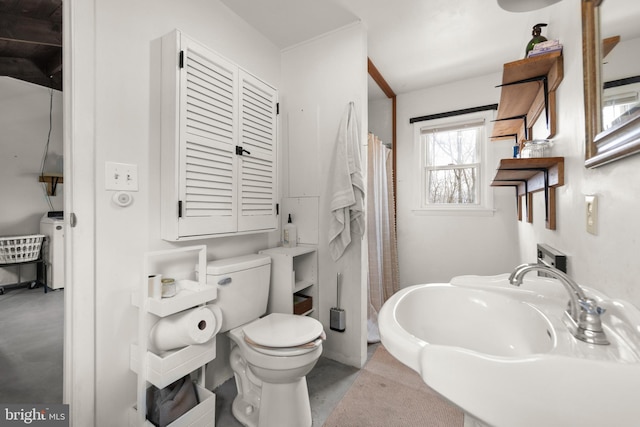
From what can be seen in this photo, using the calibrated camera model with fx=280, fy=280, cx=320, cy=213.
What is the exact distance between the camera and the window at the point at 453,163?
2.82 metres

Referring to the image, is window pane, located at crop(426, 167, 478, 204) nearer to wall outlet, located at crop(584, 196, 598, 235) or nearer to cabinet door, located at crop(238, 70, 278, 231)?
cabinet door, located at crop(238, 70, 278, 231)

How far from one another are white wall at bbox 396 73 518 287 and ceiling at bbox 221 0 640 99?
Answer: 1.07 ft

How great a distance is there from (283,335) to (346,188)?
40.3 inches

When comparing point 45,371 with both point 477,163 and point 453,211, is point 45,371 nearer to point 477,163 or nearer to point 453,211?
point 453,211

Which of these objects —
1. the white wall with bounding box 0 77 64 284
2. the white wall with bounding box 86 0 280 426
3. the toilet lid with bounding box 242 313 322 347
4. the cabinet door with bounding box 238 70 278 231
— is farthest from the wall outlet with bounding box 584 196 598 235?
the white wall with bounding box 0 77 64 284

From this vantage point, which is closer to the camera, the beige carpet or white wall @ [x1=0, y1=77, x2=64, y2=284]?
the beige carpet

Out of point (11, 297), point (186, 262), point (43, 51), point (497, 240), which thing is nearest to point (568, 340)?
point (186, 262)

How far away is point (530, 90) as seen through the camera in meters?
1.57

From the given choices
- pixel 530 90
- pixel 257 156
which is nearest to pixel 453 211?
pixel 530 90

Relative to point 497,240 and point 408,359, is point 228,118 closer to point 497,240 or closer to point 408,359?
point 408,359

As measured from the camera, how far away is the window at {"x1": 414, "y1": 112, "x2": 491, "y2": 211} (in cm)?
282

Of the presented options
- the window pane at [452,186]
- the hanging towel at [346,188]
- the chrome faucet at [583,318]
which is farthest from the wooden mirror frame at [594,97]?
the window pane at [452,186]

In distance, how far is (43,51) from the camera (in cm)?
260

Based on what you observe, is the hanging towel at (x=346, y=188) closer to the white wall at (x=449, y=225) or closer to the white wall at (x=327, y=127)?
the white wall at (x=327, y=127)
